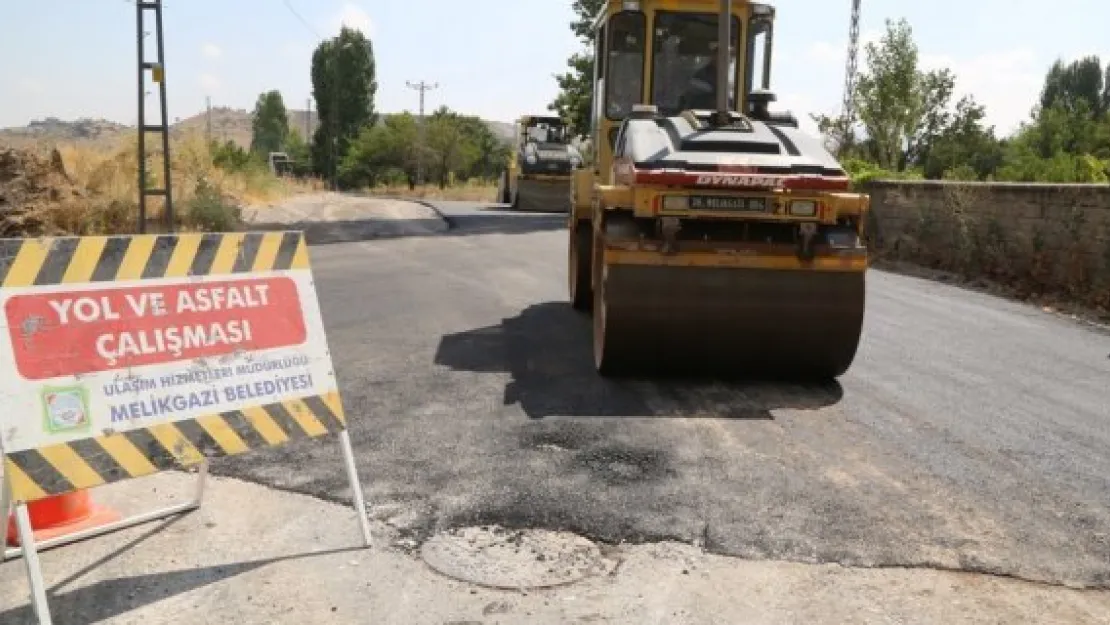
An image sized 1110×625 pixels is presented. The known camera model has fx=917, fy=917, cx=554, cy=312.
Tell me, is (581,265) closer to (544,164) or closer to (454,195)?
(544,164)

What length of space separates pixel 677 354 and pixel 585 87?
33.4 metres

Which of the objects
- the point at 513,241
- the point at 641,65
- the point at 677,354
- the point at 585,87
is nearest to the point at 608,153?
the point at 641,65

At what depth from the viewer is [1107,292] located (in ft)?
34.4

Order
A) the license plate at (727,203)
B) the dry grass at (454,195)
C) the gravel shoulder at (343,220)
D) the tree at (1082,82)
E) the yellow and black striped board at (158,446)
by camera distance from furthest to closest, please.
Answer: the tree at (1082,82) → the dry grass at (454,195) → the gravel shoulder at (343,220) → the license plate at (727,203) → the yellow and black striped board at (158,446)

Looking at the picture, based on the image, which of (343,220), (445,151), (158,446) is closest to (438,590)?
(158,446)

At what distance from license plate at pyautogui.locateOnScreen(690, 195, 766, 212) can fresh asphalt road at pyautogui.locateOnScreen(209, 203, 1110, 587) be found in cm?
127

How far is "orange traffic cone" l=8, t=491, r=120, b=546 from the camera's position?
13.2 feet

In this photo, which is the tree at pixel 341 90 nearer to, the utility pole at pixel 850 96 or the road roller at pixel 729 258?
the utility pole at pixel 850 96

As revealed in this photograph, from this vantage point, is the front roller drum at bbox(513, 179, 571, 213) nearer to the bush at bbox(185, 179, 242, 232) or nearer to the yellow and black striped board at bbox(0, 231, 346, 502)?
the bush at bbox(185, 179, 242, 232)

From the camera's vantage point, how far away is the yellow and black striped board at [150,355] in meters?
3.39

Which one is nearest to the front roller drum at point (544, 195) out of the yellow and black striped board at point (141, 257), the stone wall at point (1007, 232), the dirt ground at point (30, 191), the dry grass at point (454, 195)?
the stone wall at point (1007, 232)

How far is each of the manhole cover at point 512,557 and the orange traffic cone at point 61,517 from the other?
1.57 m

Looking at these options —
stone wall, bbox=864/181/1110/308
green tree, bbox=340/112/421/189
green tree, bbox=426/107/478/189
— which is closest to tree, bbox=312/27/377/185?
green tree, bbox=340/112/421/189

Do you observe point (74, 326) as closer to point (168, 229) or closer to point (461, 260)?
point (461, 260)
